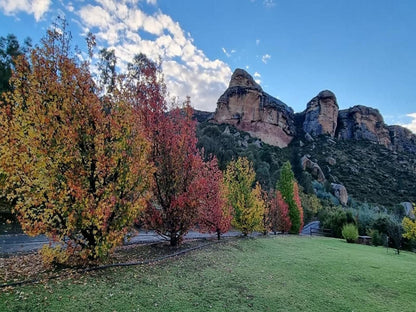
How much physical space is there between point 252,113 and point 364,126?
1290 inches

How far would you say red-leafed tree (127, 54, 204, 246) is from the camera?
9180 millimetres

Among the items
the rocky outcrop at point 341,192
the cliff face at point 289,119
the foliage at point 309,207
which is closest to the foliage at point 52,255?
the foliage at point 309,207

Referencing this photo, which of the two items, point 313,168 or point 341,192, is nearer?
point 341,192

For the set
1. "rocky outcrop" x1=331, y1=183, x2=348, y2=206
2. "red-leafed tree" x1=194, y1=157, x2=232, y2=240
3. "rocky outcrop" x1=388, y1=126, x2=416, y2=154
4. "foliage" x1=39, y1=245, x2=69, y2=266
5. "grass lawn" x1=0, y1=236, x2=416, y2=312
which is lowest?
"grass lawn" x1=0, y1=236, x2=416, y2=312

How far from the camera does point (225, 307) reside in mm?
4605

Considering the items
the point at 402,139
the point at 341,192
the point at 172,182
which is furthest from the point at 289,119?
the point at 172,182

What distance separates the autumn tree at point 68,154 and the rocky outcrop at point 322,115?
7826 cm

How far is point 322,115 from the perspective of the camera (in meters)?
78.4

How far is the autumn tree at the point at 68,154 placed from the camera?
549 cm

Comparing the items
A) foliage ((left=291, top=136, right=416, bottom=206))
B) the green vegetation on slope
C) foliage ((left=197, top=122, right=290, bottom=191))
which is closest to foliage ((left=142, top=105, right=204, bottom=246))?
foliage ((left=197, top=122, right=290, bottom=191))

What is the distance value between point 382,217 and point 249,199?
51.1 feet

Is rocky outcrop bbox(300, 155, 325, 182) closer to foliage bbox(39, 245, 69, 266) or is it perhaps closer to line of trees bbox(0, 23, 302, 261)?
line of trees bbox(0, 23, 302, 261)

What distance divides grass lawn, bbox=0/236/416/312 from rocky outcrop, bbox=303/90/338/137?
2944 inches

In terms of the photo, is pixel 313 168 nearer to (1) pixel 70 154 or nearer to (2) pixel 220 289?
(2) pixel 220 289
